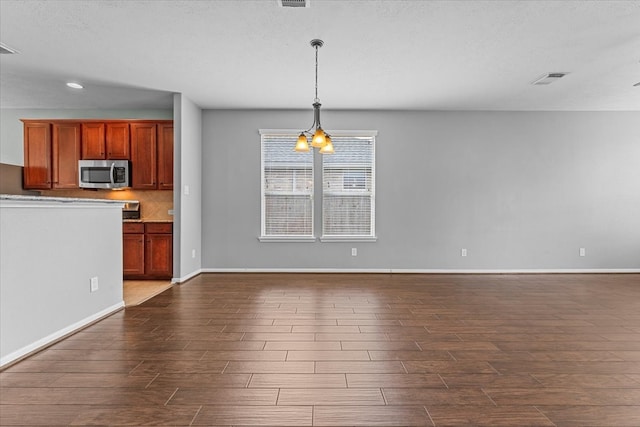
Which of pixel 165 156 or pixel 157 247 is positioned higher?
pixel 165 156

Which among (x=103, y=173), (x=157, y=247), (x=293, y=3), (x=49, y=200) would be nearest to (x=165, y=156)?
(x=103, y=173)

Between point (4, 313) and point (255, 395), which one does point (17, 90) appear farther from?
point (255, 395)

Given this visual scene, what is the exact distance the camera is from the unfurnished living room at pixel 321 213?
6.90 feet

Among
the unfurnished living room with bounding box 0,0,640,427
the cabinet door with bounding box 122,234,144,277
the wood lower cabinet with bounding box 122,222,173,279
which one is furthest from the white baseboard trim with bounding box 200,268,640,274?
the cabinet door with bounding box 122,234,144,277

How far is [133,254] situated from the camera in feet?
17.1

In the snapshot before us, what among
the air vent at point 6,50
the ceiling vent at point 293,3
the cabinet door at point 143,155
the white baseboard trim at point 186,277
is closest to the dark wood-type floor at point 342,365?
the white baseboard trim at point 186,277

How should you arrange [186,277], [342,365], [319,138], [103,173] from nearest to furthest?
[342,365]
[319,138]
[186,277]
[103,173]

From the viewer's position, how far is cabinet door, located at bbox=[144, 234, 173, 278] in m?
5.21

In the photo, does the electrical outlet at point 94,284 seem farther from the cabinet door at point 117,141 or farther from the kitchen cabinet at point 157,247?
the cabinet door at point 117,141

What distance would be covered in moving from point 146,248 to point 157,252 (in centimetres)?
18

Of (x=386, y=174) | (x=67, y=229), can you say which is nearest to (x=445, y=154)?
(x=386, y=174)

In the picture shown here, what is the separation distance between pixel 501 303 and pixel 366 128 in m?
3.31

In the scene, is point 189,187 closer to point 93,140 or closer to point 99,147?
point 99,147

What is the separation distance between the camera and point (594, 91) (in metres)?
4.77
